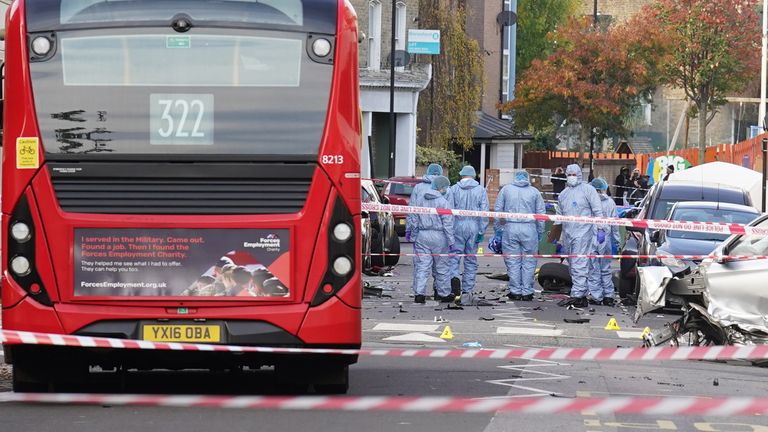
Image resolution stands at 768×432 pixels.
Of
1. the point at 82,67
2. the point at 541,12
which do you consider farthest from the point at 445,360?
the point at 541,12

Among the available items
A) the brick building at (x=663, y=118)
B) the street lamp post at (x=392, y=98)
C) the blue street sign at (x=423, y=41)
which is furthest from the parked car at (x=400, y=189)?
the brick building at (x=663, y=118)

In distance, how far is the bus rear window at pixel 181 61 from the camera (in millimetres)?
10000

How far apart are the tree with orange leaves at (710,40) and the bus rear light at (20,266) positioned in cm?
4959

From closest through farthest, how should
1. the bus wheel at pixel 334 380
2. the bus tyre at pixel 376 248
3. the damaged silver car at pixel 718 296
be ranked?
the bus wheel at pixel 334 380, the damaged silver car at pixel 718 296, the bus tyre at pixel 376 248

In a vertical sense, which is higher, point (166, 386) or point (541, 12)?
point (541, 12)

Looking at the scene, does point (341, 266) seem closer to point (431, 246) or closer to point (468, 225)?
point (431, 246)

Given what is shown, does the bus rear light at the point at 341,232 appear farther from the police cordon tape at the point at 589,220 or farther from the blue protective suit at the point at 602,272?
the blue protective suit at the point at 602,272

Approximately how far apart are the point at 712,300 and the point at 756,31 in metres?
47.4

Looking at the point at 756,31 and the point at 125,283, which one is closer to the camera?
the point at 125,283

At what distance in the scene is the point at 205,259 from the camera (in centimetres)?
1003

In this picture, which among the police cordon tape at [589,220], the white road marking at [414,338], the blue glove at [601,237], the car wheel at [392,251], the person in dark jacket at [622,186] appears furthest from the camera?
the person in dark jacket at [622,186]

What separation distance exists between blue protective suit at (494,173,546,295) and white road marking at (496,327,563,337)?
12.7 feet

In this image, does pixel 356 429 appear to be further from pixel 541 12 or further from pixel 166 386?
pixel 541 12

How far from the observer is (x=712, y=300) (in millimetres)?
13391
